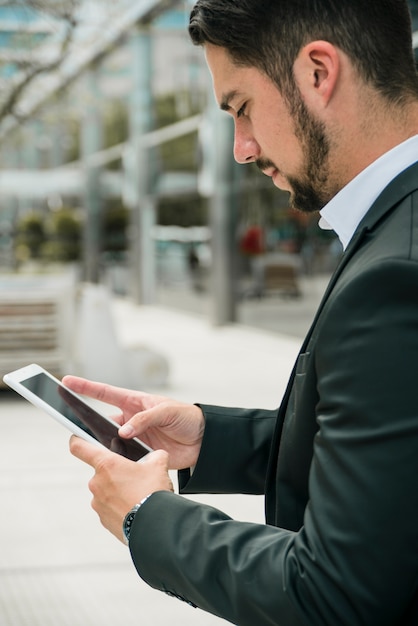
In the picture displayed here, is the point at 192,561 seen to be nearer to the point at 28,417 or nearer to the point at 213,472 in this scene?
the point at 213,472

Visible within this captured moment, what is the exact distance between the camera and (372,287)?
1332 mm

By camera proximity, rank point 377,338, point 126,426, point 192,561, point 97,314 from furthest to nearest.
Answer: point 97,314 → point 126,426 → point 192,561 → point 377,338

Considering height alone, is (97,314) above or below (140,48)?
below

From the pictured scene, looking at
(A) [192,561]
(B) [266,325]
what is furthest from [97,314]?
A: (A) [192,561]

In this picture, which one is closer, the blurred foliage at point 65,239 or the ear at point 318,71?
the ear at point 318,71

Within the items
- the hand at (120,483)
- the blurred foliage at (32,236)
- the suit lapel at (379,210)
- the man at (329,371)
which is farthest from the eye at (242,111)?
the blurred foliage at (32,236)

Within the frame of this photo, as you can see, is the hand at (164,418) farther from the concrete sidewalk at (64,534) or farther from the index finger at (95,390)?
the concrete sidewalk at (64,534)

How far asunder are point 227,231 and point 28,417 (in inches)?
338

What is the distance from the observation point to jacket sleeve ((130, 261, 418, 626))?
4.23 feet

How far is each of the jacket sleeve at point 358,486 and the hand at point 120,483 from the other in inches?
8.5

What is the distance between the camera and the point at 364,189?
1.54 m

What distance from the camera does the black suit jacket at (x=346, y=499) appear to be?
129 cm

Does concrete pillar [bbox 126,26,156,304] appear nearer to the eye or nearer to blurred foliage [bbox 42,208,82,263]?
blurred foliage [bbox 42,208,82,263]

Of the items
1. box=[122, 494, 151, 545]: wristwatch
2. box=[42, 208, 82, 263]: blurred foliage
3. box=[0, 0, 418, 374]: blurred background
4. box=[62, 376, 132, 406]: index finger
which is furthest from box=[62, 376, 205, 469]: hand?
box=[42, 208, 82, 263]: blurred foliage
